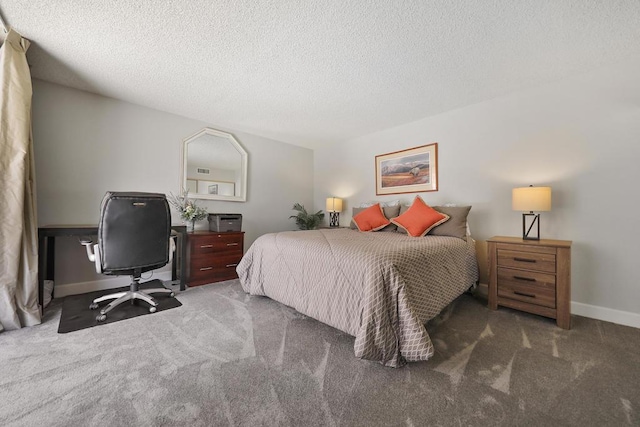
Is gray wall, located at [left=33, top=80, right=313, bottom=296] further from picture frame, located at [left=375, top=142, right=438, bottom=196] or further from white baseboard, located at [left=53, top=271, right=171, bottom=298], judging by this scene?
picture frame, located at [left=375, top=142, right=438, bottom=196]

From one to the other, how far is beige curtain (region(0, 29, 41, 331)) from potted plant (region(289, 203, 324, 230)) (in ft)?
11.5

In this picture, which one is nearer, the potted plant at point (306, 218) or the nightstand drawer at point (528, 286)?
the nightstand drawer at point (528, 286)

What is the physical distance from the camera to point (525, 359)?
1.58m

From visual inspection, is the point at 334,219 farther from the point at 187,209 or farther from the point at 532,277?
the point at 532,277

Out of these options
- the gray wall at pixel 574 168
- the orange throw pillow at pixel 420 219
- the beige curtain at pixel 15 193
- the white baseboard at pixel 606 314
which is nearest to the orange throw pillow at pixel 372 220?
the orange throw pillow at pixel 420 219

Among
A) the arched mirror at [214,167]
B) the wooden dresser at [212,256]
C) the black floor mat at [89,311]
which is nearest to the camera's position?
the black floor mat at [89,311]

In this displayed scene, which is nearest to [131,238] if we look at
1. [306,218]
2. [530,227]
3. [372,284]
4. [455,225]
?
[372,284]

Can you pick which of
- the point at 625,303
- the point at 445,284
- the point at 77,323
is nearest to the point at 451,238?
the point at 445,284

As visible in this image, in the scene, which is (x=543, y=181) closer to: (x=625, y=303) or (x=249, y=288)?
(x=625, y=303)

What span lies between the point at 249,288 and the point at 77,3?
106 inches

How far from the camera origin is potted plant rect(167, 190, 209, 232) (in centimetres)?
330

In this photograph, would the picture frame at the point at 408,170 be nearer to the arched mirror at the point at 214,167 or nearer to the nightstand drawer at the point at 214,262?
the arched mirror at the point at 214,167

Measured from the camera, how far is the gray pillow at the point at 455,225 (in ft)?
8.92

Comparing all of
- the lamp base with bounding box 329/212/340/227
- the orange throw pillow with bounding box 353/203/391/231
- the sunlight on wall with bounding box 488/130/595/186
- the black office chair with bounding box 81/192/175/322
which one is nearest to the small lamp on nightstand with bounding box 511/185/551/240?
the sunlight on wall with bounding box 488/130/595/186
